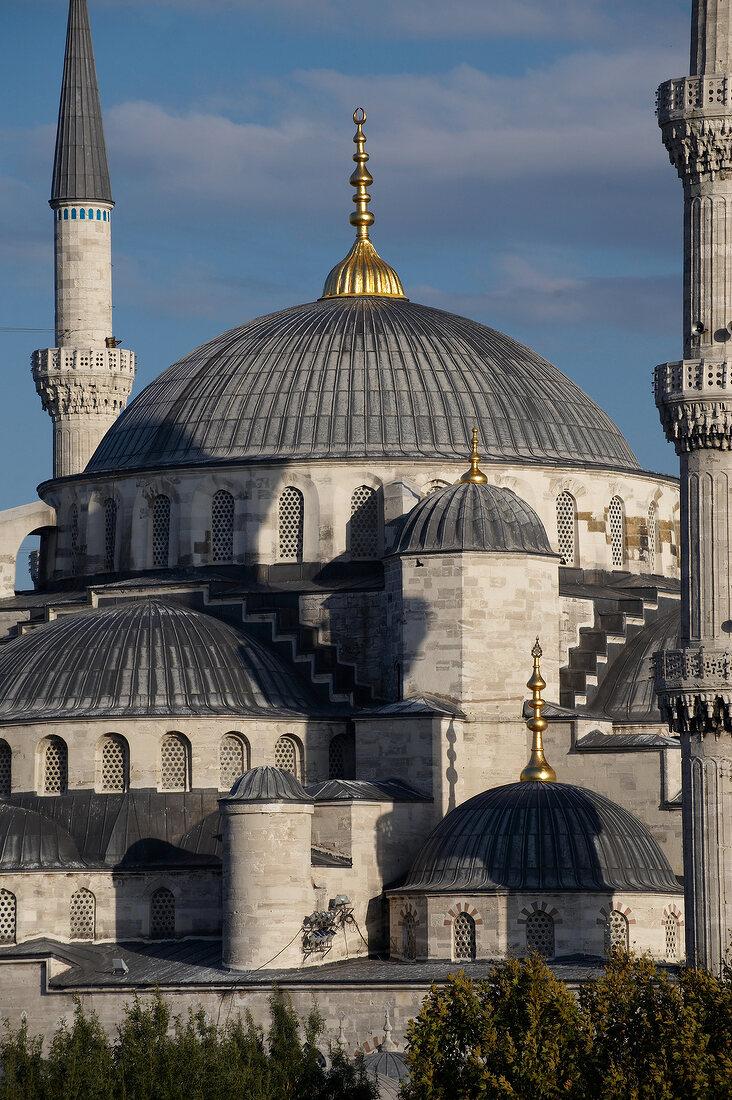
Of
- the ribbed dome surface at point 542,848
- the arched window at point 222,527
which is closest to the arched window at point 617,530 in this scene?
the arched window at point 222,527

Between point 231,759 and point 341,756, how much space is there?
2.11 meters

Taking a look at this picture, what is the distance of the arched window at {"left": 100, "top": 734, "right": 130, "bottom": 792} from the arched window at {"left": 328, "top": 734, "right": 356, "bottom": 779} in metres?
3.55

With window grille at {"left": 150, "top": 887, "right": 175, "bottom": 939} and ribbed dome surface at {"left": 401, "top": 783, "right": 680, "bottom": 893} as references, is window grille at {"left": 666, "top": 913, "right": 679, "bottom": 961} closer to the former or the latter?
ribbed dome surface at {"left": 401, "top": 783, "right": 680, "bottom": 893}

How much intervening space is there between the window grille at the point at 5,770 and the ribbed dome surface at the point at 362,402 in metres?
7.64

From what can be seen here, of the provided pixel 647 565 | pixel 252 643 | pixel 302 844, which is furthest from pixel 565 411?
A: pixel 302 844

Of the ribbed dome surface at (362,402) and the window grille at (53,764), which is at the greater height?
the ribbed dome surface at (362,402)

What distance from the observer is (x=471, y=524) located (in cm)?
4825

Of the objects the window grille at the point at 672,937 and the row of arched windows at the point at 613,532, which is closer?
the window grille at the point at 672,937

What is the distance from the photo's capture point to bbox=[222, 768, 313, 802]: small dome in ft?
143

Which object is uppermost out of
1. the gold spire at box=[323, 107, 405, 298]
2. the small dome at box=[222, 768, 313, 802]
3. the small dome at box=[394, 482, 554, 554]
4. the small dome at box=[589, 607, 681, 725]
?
the gold spire at box=[323, 107, 405, 298]

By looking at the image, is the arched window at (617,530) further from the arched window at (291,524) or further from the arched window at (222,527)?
the arched window at (222,527)

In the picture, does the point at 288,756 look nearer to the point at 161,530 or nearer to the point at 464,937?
the point at 464,937

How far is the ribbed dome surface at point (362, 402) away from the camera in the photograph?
5391 centimetres

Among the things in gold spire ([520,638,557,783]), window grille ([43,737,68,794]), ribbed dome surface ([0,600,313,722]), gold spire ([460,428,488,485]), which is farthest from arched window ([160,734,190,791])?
gold spire ([460,428,488,485])
